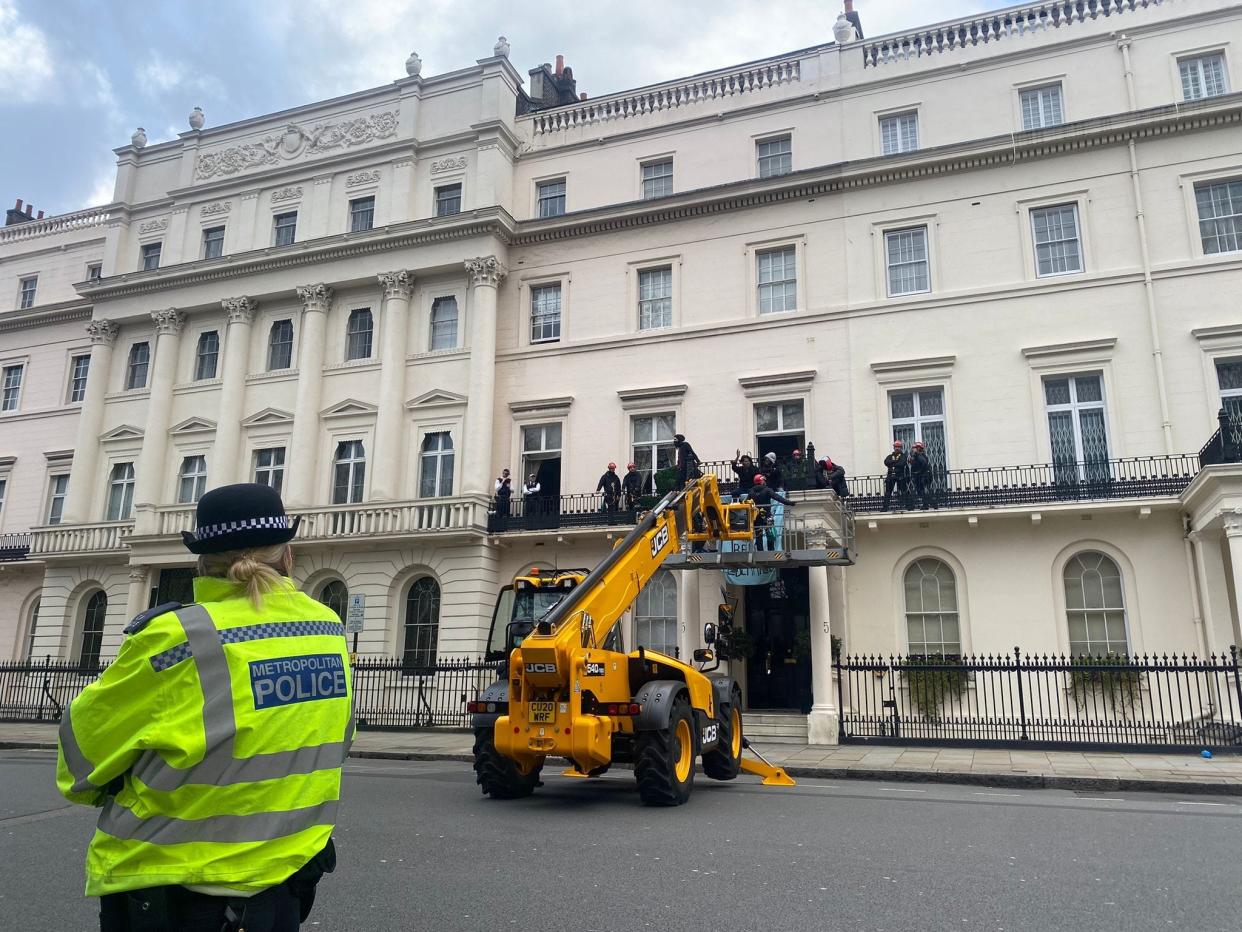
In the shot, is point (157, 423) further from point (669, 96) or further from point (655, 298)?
point (669, 96)

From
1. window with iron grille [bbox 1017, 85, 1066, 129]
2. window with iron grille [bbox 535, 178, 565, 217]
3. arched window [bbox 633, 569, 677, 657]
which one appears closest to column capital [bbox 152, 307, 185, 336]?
window with iron grille [bbox 535, 178, 565, 217]

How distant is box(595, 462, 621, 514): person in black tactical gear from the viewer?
22188 millimetres

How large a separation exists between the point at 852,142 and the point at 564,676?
62.0 ft

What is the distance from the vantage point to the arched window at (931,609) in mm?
19781

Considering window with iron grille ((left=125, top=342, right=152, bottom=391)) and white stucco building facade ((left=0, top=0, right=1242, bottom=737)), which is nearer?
white stucco building facade ((left=0, top=0, right=1242, bottom=737))

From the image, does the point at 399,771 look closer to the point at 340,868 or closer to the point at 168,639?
the point at 340,868

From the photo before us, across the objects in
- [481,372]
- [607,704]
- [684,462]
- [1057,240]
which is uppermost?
[1057,240]

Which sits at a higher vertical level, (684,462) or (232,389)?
(232,389)

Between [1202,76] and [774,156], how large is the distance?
999cm

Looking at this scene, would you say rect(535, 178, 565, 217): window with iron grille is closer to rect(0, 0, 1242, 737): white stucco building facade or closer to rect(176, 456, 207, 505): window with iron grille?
rect(0, 0, 1242, 737): white stucco building facade

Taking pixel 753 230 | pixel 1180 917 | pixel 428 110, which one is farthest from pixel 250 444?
pixel 1180 917

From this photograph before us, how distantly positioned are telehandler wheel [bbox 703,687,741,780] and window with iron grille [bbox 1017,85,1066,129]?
1752 cm

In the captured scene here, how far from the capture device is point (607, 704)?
9500 millimetres

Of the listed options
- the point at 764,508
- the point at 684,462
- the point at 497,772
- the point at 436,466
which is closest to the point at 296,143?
the point at 436,466
